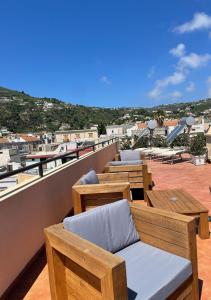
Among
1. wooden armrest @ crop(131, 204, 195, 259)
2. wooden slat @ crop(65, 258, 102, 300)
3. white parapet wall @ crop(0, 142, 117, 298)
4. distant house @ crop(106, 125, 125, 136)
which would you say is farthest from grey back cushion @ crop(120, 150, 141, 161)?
distant house @ crop(106, 125, 125, 136)

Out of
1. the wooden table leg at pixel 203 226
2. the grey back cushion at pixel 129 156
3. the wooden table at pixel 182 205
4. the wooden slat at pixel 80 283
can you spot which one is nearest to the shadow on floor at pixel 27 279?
the wooden slat at pixel 80 283

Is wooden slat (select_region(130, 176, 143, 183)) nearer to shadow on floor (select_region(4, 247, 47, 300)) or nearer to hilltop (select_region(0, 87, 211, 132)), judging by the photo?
shadow on floor (select_region(4, 247, 47, 300))

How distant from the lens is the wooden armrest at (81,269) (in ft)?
4.28

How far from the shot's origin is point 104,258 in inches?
53.1

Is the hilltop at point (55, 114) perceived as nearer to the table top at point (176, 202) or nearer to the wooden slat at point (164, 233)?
the table top at point (176, 202)

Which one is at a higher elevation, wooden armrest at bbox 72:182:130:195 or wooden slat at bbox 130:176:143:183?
wooden armrest at bbox 72:182:130:195

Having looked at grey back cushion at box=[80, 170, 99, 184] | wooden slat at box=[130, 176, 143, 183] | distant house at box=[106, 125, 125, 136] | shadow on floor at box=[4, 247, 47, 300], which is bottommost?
shadow on floor at box=[4, 247, 47, 300]

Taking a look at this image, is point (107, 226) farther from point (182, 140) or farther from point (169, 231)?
point (182, 140)

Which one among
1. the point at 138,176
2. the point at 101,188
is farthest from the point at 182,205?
the point at 138,176

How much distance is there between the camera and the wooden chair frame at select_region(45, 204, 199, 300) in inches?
52.0

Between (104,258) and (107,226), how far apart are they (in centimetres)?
70

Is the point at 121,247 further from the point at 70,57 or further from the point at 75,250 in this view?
the point at 70,57

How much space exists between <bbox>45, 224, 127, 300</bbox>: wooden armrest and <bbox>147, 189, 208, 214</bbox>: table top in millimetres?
1607

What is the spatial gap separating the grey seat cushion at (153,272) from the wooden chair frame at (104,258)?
0.21ft
